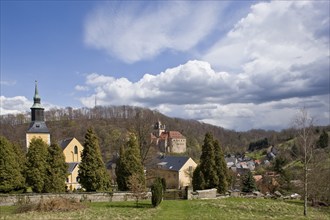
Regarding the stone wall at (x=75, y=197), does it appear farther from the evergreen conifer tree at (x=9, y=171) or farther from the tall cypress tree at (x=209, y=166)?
the tall cypress tree at (x=209, y=166)

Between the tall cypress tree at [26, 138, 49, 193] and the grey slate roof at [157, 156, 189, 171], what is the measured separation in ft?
109

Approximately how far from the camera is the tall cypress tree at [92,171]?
2920cm

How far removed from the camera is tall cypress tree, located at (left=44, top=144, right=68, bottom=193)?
27.9 m

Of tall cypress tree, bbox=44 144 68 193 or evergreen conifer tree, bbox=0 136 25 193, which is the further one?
tall cypress tree, bbox=44 144 68 193

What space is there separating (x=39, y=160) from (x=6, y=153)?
2737mm

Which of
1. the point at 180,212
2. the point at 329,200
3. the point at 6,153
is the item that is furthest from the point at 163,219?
the point at 329,200

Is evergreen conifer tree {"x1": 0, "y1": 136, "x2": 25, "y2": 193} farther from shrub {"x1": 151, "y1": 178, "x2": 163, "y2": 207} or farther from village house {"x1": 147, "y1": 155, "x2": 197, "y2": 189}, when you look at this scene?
village house {"x1": 147, "y1": 155, "x2": 197, "y2": 189}

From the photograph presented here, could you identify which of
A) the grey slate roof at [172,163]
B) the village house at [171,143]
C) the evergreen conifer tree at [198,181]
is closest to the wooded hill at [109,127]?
the village house at [171,143]

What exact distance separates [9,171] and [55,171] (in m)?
3.72

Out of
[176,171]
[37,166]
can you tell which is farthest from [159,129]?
[37,166]

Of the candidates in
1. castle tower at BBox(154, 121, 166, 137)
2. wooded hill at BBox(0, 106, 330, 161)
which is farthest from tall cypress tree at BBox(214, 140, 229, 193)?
castle tower at BBox(154, 121, 166, 137)

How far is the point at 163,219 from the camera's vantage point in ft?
58.5

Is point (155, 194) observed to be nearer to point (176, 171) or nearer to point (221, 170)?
point (221, 170)

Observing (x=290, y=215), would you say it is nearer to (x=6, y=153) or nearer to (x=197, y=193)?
(x=197, y=193)
